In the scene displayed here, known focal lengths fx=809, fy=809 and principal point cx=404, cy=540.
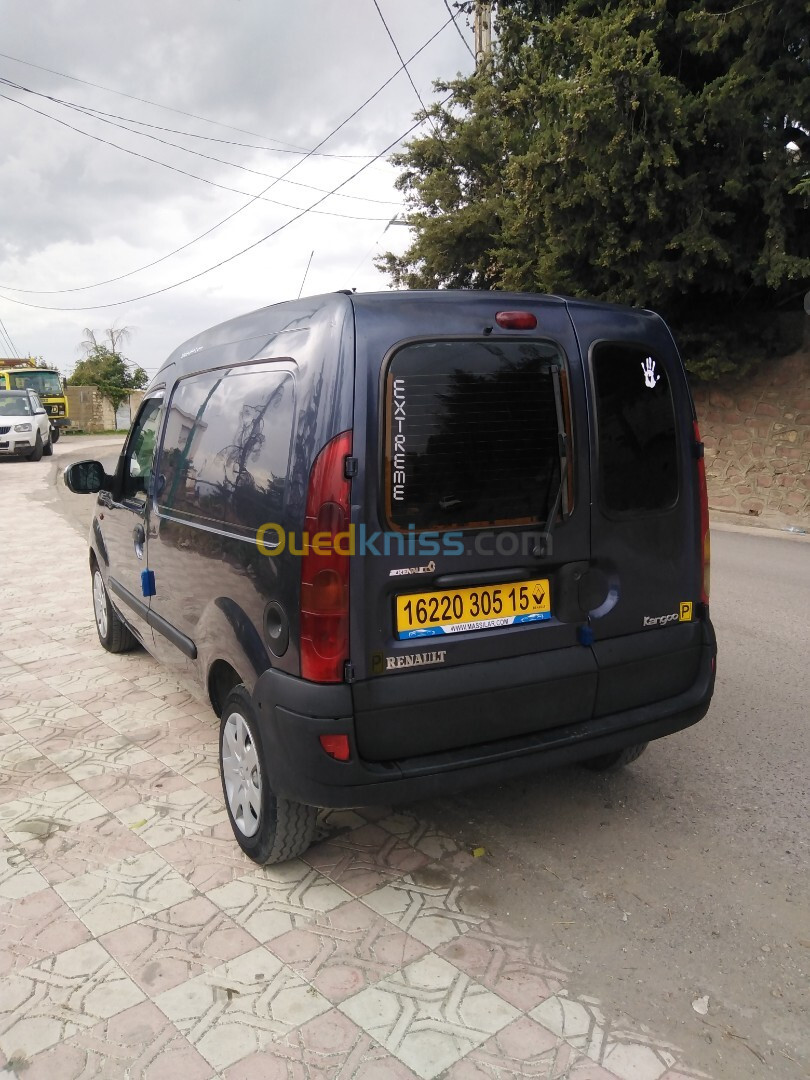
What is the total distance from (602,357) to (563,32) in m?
9.95

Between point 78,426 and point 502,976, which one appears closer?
point 502,976

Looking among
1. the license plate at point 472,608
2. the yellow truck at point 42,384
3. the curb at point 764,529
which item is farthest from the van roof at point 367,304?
the yellow truck at point 42,384

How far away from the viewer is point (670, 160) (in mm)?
9953

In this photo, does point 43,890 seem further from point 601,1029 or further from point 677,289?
point 677,289

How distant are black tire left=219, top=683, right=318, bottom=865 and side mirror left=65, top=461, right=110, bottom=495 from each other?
2.12 metres

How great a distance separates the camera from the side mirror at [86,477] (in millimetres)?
4707

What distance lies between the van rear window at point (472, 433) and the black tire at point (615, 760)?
140 centimetres

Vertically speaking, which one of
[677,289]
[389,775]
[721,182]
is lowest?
[389,775]

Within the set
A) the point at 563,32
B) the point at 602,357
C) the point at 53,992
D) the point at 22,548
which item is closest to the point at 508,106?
the point at 563,32

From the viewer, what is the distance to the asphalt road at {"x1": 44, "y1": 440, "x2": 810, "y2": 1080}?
2359mm

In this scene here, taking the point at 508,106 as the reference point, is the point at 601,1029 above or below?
below

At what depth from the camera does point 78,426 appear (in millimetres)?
38344

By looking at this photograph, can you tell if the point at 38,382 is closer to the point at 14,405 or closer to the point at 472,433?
the point at 14,405

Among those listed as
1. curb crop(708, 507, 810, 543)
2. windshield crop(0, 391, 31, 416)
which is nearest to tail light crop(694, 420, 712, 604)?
curb crop(708, 507, 810, 543)
